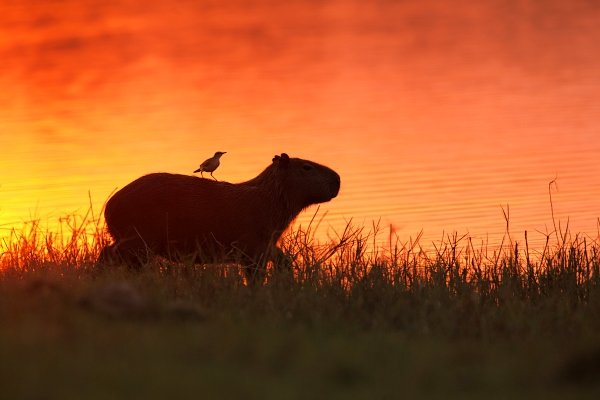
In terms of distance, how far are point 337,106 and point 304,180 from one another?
11.5 m

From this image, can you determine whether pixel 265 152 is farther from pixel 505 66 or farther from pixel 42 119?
pixel 505 66

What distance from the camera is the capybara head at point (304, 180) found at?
1100 centimetres

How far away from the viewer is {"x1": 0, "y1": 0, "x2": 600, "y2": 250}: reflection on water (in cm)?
1497

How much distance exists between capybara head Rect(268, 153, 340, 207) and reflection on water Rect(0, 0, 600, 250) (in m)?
1.97

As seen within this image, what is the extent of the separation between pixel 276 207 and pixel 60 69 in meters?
18.4

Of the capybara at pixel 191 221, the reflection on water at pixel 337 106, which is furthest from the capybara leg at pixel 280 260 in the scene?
the reflection on water at pixel 337 106

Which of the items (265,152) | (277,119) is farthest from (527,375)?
(277,119)

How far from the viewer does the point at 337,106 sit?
22.5 metres

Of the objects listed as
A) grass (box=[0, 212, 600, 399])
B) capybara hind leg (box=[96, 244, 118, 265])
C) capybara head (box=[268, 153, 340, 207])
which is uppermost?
capybara head (box=[268, 153, 340, 207])

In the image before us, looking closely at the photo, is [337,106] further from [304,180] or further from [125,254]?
[125,254]

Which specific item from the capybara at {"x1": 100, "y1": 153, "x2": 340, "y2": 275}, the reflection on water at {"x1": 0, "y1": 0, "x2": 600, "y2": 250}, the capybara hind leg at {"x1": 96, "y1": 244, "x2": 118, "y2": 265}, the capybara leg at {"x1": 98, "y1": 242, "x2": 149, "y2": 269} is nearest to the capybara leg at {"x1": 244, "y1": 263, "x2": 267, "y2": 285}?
the capybara at {"x1": 100, "y1": 153, "x2": 340, "y2": 275}

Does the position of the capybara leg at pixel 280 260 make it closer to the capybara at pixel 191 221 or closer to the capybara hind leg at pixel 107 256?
the capybara at pixel 191 221

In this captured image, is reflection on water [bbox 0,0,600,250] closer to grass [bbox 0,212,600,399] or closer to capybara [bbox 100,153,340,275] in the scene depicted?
capybara [bbox 100,153,340,275]

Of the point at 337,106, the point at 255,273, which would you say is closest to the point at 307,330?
the point at 255,273
